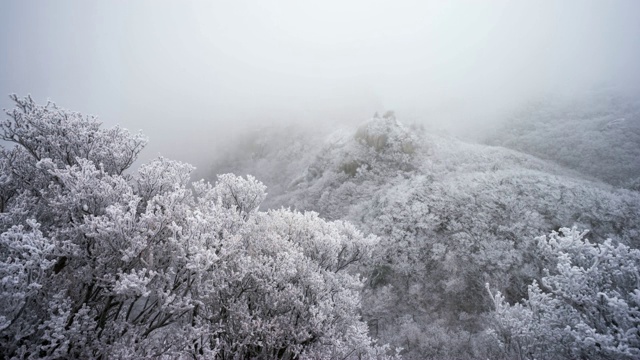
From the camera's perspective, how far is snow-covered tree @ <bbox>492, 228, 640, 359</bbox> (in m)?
7.12

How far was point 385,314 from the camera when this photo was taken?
2181cm

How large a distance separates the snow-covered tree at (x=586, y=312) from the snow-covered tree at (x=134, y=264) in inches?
263

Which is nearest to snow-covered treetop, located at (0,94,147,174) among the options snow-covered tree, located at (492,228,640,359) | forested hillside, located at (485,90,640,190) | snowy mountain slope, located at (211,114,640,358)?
snow-covered tree, located at (492,228,640,359)

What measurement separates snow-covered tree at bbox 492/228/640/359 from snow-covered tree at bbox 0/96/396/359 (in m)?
6.68

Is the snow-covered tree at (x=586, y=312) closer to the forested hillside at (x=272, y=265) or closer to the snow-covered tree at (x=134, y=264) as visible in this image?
the forested hillside at (x=272, y=265)

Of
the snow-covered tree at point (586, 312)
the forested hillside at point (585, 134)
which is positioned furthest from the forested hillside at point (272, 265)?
the forested hillside at point (585, 134)

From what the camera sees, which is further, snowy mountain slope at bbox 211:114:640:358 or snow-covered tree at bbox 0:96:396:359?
snowy mountain slope at bbox 211:114:640:358

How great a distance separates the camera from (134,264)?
942 cm

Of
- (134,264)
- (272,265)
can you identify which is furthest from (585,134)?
(134,264)

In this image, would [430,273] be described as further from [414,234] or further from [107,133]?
[107,133]

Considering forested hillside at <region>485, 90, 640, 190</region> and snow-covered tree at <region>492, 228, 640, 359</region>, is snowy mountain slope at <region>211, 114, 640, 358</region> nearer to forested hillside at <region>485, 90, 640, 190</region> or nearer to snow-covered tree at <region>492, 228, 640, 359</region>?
forested hillside at <region>485, 90, 640, 190</region>

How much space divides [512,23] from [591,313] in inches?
7004

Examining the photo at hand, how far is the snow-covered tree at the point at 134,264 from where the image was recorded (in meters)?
7.71

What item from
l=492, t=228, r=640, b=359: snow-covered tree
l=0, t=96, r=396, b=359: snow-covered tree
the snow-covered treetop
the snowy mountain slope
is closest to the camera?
A: l=492, t=228, r=640, b=359: snow-covered tree
